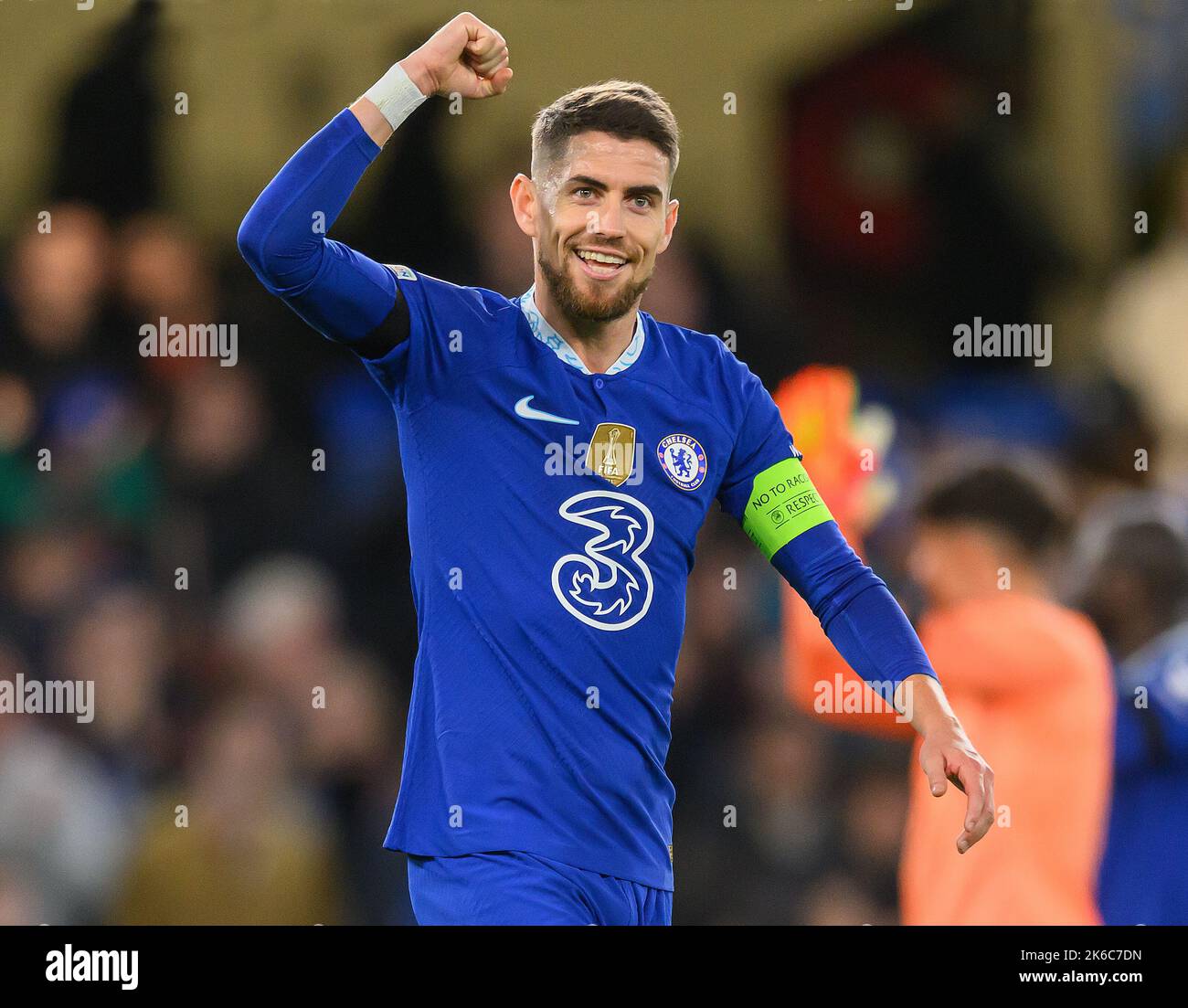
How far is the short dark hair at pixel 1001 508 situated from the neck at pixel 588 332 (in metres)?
3.06

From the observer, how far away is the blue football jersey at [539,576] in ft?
8.75

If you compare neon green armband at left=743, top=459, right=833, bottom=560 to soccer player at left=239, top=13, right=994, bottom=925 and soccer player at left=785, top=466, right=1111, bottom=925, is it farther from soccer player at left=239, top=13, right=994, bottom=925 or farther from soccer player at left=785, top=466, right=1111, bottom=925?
soccer player at left=785, top=466, right=1111, bottom=925

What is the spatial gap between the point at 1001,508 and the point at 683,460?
127 inches

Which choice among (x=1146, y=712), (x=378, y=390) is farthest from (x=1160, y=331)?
(x=378, y=390)

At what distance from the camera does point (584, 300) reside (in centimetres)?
289

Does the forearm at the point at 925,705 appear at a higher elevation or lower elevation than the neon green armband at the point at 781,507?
lower

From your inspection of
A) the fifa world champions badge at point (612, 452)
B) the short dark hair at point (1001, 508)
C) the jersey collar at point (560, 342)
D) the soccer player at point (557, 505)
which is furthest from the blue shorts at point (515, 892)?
the short dark hair at point (1001, 508)

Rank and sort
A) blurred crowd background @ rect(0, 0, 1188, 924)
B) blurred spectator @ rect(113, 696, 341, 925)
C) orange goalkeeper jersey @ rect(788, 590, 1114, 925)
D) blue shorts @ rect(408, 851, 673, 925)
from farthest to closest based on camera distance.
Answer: blurred crowd background @ rect(0, 0, 1188, 924), blurred spectator @ rect(113, 696, 341, 925), orange goalkeeper jersey @ rect(788, 590, 1114, 925), blue shorts @ rect(408, 851, 673, 925)

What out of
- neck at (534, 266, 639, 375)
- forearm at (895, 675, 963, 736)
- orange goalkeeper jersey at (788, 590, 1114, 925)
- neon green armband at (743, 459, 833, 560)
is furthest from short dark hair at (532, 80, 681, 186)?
orange goalkeeper jersey at (788, 590, 1114, 925)

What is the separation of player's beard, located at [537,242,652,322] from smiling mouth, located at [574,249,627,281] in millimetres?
19

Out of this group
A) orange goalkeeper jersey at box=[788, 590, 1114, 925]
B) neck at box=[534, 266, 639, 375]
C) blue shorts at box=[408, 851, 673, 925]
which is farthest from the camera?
orange goalkeeper jersey at box=[788, 590, 1114, 925]

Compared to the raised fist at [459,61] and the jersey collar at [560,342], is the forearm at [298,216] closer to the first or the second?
the raised fist at [459,61]

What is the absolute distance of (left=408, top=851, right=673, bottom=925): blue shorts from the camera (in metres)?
2.55

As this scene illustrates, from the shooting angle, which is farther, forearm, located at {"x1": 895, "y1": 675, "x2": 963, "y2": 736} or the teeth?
the teeth
